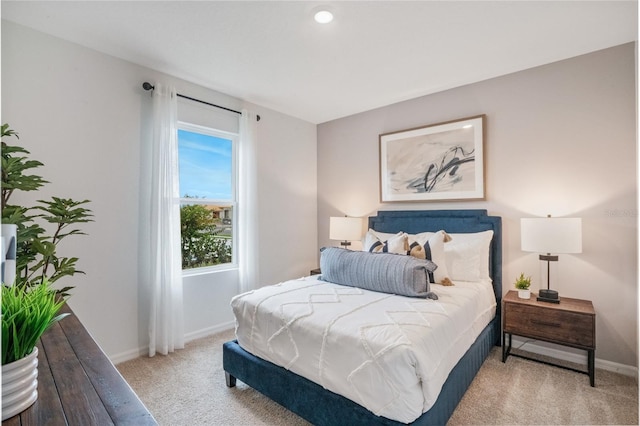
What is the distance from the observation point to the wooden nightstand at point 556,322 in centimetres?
228

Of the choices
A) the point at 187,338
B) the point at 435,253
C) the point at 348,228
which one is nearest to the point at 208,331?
the point at 187,338

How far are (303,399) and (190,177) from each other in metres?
2.40

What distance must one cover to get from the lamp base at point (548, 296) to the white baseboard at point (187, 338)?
279 cm

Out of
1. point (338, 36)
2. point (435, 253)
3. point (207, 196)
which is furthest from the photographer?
point (207, 196)

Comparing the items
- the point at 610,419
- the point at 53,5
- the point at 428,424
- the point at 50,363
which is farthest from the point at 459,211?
the point at 53,5

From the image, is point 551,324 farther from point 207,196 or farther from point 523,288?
point 207,196

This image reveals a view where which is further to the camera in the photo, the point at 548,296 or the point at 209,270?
the point at 209,270

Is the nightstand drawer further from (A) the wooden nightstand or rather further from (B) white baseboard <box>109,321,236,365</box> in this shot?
(B) white baseboard <box>109,321,236,365</box>

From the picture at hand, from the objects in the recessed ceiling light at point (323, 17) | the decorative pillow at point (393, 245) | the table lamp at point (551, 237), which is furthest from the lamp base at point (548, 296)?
the recessed ceiling light at point (323, 17)

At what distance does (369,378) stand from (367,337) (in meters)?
0.19

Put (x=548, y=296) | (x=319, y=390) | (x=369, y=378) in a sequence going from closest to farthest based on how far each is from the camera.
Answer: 1. (x=369, y=378)
2. (x=319, y=390)
3. (x=548, y=296)

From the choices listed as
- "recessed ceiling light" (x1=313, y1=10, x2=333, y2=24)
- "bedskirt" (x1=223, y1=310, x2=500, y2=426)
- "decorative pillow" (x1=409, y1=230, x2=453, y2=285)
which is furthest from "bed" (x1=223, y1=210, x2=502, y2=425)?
"recessed ceiling light" (x1=313, y1=10, x2=333, y2=24)

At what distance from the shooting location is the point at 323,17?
7.04ft

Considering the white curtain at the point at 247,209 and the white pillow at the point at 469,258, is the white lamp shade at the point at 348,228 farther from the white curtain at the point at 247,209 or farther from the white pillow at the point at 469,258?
the white pillow at the point at 469,258
